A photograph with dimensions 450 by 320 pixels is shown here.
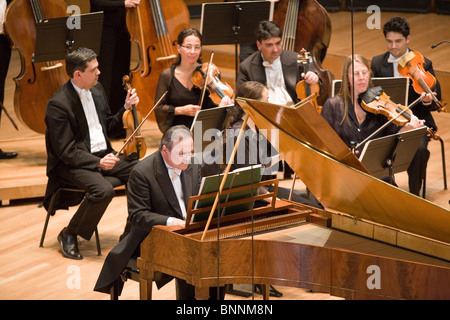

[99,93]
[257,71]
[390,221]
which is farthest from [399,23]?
[390,221]

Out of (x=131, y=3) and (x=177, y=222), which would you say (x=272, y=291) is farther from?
(x=131, y=3)

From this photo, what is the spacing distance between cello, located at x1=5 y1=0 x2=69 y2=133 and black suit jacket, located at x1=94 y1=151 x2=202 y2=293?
70.8 inches

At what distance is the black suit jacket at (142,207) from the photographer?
3324 millimetres

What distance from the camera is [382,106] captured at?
407cm

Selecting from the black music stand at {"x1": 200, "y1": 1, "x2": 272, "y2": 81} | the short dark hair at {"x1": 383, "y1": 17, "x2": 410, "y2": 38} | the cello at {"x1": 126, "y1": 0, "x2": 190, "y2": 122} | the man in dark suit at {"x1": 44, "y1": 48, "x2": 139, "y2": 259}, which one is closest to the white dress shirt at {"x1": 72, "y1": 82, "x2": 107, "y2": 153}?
the man in dark suit at {"x1": 44, "y1": 48, "x2": 139, "y2": 259}

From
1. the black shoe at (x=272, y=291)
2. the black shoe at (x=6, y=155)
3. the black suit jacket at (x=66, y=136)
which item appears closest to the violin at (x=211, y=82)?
the black suit jacket at (x=66, y=136)

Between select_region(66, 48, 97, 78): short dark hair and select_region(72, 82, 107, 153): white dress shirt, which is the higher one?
select_region(66, 48, 97, 78): short dark hair

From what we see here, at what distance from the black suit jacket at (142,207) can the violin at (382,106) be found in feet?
3.96

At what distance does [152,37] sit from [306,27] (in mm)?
1024

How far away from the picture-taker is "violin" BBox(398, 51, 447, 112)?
459 centimetres

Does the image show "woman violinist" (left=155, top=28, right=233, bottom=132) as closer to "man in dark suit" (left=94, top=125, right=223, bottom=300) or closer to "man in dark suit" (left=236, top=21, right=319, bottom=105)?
"man in dark suit" (left=236, top=21, right=319, bottom=105)

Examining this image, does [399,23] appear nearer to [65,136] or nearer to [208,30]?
[208,30]

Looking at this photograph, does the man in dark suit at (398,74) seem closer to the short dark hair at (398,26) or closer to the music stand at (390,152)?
the short dark hair at (398,26)
